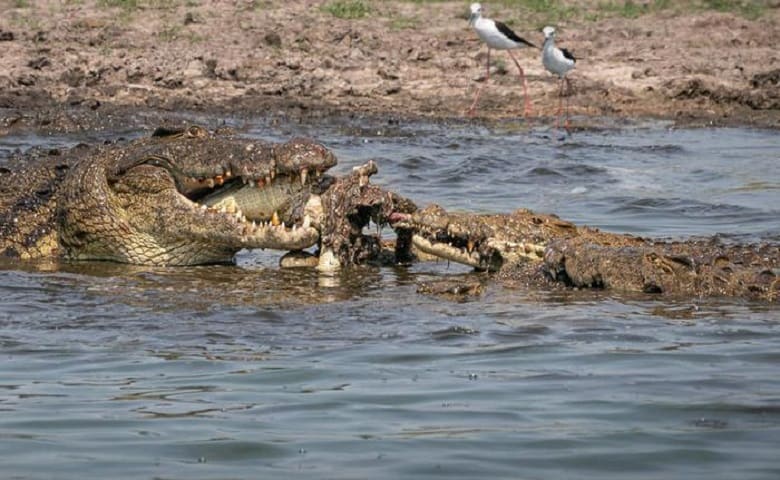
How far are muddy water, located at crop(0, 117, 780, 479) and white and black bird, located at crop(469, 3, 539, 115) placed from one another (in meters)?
8.13

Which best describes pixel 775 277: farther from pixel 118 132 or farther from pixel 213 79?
pixel 213 79

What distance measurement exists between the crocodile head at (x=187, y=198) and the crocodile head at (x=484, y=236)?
2.01 ft

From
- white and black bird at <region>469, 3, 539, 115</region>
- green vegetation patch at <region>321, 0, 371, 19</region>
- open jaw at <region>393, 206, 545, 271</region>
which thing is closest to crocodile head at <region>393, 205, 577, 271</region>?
open jaw at <region>393, 206, 545, 271</region>

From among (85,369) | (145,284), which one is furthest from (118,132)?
(85,369)

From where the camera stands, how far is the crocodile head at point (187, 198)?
301 inches

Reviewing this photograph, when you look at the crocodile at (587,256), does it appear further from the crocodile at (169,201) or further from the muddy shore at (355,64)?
the muddy shore at (355,64)

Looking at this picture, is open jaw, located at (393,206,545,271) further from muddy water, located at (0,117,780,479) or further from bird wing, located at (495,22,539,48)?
bird wing, located at (495,22,539,48)

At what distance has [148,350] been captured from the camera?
605cm

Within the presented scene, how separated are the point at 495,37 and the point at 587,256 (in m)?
9.81

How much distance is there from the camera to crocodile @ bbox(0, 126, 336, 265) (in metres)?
7.66

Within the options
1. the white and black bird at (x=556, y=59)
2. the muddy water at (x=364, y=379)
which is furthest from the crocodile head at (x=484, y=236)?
the white and black bird at (x=556, y=59)

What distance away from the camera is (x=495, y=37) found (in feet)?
54.4

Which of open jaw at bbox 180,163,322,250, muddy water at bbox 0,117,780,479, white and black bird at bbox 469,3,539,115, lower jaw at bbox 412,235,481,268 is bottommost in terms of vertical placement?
muddy water at bbox 0,117,780,479

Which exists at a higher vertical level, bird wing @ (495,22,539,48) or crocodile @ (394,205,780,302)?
bird wing @ (495,22,539,48)
